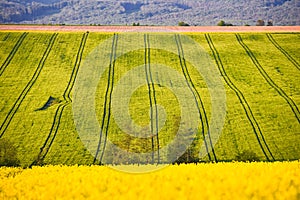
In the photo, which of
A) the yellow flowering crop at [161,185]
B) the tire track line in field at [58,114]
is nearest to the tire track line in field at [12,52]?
the tire track line in field at [58,114]

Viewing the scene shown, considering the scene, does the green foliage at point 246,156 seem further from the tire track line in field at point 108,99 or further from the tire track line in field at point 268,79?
the tire track line in field at point 108,99

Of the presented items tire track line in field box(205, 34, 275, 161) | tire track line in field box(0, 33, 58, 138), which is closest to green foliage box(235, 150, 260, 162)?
tire track line in field box(205, 34, 275, 161)

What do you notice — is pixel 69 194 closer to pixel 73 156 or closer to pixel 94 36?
pixel 73 156

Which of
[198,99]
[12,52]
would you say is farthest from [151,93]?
[12,52]

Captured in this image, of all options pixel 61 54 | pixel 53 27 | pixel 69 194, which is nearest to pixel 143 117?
pixel 61 54

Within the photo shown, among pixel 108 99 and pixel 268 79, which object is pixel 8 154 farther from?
pixel 268 79

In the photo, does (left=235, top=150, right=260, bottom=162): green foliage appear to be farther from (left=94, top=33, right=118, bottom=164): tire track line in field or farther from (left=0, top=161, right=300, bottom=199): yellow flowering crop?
(left=0, top=161, right=300, bottom=199): yellow flowering crop
